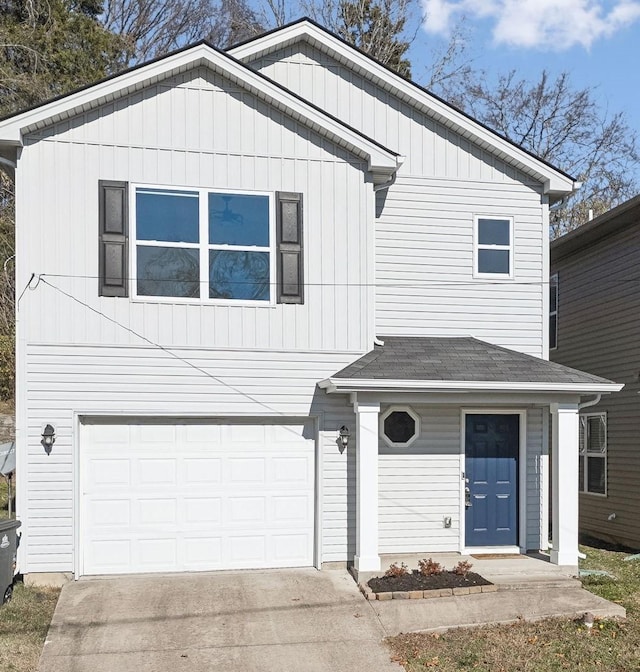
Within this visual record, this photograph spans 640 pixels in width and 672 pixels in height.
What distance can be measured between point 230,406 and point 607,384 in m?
4.94

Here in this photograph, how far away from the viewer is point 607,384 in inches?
384

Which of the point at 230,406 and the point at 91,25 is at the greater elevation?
the point at 91,25

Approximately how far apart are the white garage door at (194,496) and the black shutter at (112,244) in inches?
70.3

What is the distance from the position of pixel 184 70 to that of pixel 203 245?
7.56 ft

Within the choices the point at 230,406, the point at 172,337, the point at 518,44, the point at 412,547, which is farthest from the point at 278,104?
the point at 518,44

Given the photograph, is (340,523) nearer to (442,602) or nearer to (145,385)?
(442,602)

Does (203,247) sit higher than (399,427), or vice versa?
(203,247)

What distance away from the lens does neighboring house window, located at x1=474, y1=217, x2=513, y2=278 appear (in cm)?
1141

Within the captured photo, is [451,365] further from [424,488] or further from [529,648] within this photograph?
[529,648]

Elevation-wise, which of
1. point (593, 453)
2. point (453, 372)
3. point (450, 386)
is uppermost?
point (453, 372)

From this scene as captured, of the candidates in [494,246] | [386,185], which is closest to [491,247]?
[494,246]

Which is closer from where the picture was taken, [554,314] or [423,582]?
[423,582]

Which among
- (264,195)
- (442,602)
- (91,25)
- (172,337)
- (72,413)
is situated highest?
(91,25)

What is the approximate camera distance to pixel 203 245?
9680mm
